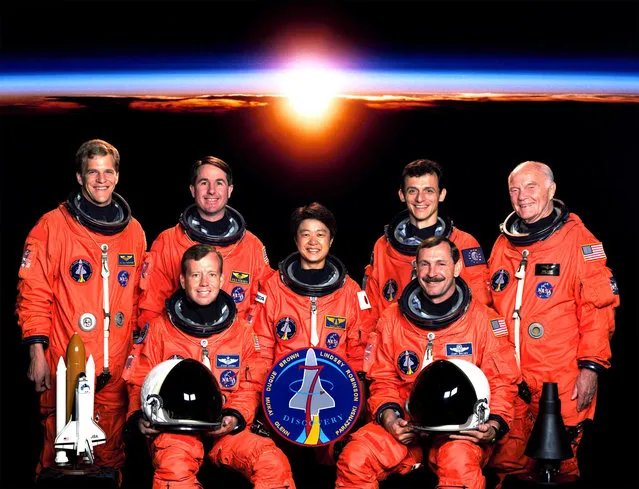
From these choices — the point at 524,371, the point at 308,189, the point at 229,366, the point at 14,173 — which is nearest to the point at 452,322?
the point at 524,371

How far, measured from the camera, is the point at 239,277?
624 cm

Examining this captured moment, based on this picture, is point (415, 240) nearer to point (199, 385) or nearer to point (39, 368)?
point (199, 385)

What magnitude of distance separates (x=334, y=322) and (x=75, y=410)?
1524mm

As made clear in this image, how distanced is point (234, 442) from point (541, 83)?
3838mm

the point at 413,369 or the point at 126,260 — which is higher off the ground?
the point at 126,260

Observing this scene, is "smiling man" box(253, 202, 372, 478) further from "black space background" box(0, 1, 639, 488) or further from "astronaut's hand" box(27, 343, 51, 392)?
"black space background" box(0, 1, 639, 488)

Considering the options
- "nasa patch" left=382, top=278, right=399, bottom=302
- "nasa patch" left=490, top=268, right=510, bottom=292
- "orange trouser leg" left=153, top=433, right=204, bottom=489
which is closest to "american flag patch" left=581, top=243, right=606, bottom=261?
"nasa patch" left=490, top=268, right=510, bottom=292

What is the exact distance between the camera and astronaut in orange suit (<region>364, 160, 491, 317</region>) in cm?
617

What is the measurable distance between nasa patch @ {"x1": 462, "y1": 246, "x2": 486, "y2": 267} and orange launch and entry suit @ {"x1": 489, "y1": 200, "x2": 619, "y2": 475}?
0.23 metres

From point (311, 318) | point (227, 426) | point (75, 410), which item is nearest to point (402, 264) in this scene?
point (311, 318)

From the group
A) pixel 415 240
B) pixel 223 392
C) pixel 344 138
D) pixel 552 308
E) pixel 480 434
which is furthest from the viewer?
pixel 344 138

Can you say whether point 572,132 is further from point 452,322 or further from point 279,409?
point 279,409

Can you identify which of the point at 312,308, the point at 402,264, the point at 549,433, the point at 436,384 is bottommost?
the point at 549,433

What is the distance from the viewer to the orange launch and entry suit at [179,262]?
6.18 meters
